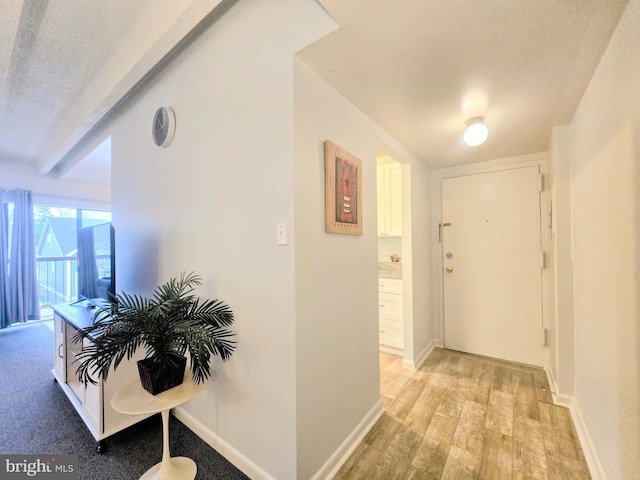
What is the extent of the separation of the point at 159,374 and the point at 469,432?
1.93 m

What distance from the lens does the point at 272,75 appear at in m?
1.29

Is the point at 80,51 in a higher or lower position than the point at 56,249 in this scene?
higher

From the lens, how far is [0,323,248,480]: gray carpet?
1.40 metres

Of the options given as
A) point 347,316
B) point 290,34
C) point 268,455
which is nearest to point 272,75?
point 290,34

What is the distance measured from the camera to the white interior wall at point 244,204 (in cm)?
122

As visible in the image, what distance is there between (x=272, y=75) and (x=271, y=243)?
84 centimetres

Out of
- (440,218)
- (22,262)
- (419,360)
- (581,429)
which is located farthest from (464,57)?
(22,262)

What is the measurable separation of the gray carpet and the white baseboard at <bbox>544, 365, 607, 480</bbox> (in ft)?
6.11

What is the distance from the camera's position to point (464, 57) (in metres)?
1.29

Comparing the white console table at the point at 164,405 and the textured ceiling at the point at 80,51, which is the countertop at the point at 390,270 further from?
the textured ceiling at the point at 80,51

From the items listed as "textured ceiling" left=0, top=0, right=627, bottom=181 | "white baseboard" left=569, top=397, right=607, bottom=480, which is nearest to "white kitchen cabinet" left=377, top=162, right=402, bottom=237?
"textured ceiling" left=0, top=0, right=627, bottom=181

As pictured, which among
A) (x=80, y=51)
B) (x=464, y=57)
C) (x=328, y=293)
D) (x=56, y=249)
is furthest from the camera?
(x=56, y=249)

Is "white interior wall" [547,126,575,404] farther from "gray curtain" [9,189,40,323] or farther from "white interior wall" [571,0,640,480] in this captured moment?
"gray curtain" [9,189,40,323]

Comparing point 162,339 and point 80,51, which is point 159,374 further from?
point 80,51
